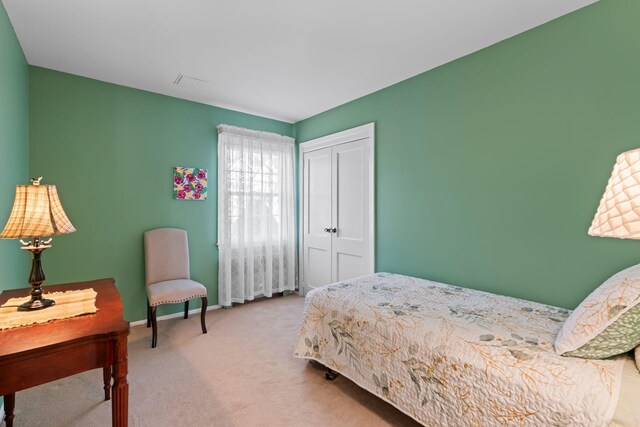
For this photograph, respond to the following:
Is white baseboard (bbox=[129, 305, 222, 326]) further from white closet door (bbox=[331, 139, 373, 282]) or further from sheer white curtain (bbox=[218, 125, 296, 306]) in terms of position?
white closet door (bbox=[331, 139, 373, 282])

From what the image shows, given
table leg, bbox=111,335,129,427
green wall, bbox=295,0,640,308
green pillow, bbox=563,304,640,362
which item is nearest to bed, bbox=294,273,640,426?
green pillow, bbox=563,304,640,362

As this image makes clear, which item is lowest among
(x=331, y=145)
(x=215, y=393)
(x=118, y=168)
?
(x=215, y=393)

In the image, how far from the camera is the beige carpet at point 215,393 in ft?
5.98

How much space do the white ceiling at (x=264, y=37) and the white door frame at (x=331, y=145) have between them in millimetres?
531

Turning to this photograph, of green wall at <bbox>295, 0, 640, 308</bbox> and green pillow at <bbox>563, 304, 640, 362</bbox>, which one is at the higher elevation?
green wall at <bbox>295, 0, 640, 308</bbox>

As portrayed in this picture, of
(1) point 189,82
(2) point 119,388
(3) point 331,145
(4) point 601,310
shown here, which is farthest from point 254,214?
(4) point 601,310

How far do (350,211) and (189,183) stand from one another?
1.95 metres

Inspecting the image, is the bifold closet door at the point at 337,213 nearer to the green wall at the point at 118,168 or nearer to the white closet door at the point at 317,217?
the white closet door at the point at 317,217

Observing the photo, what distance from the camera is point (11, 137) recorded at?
2.14 meters

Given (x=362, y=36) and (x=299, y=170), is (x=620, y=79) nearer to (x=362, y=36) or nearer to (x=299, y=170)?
(x=362, y=36)

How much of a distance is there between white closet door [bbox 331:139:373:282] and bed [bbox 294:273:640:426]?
0.99 meters

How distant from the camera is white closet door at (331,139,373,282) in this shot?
136 inches

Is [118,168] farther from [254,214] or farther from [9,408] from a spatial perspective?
[9,408]

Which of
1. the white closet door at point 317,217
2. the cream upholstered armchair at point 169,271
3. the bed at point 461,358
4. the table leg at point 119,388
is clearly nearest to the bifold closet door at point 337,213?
the white closet door at point 317,217
